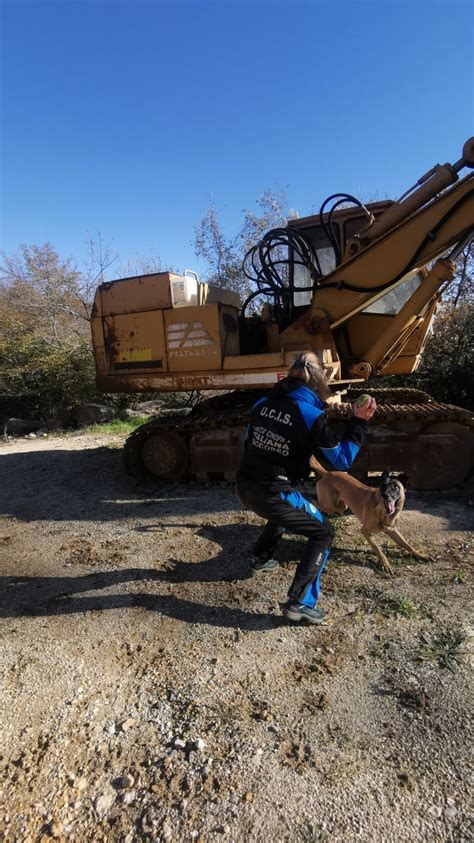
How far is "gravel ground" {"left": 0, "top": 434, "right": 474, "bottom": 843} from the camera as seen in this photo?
1.93 m

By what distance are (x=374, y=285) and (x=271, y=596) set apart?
3593 millimetres

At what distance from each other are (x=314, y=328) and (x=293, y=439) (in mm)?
2965

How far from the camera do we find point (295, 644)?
2.99 meters

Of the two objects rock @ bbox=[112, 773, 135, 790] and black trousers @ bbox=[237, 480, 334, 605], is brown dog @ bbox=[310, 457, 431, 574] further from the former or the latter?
rock @ bbox=[112, 773, 135, 790]

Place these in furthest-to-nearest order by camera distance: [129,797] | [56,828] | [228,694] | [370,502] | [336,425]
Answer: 1. [336,425]
2. [370,502]
3. [228,694]
4. [129,797]
5. [56,828]

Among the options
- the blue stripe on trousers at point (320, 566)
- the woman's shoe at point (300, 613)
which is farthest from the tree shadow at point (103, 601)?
the blue stripe on trousers at point (320, 566)

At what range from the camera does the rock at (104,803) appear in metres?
1.96

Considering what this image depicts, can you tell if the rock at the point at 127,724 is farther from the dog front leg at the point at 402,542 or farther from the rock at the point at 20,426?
the rock at the point at 20,426

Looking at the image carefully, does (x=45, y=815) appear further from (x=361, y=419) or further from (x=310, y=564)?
(x=361, y=419)

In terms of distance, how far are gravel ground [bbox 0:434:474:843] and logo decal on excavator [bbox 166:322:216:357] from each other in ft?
7.75

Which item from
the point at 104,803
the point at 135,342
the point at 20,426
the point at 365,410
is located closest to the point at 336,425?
the point at 135,342

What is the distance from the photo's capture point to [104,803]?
78.5 inches

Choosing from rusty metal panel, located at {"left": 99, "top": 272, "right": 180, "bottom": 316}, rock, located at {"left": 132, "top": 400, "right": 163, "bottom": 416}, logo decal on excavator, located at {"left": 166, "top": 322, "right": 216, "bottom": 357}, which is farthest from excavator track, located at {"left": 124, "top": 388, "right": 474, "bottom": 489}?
rock, located at {"left": 132, "top": 400, "right": 163, "bottom": 416}

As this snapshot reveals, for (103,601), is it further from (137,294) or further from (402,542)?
(137,294)
